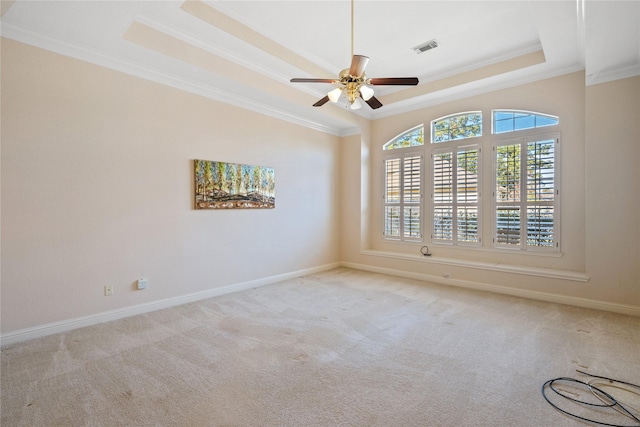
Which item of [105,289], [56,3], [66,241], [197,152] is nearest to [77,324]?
[105,289]

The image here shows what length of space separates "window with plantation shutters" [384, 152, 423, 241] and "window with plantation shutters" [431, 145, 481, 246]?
0.32m

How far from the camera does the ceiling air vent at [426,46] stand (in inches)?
163

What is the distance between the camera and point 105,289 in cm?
352

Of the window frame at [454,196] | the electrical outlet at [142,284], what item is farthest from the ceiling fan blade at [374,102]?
the electrical outlet at [142,284]

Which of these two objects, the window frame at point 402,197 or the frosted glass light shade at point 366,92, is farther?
the window frame at point 402,197

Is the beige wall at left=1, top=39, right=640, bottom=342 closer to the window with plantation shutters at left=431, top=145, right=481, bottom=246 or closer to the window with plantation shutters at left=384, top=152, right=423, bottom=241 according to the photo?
the window with plantation shutters at left=431, top=145, right=481, bottom=246

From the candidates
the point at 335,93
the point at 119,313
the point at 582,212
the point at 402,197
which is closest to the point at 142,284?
the point at 119,313

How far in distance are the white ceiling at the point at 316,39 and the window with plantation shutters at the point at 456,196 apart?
1.17m

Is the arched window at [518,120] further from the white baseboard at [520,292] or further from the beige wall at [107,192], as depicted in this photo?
the beige wall at [107,192]

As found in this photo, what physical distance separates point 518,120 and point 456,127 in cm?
96

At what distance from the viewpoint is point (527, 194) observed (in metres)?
4.73

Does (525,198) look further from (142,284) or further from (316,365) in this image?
(142,284)

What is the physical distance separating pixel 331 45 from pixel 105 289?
167 inches

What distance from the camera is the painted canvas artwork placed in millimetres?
4363
